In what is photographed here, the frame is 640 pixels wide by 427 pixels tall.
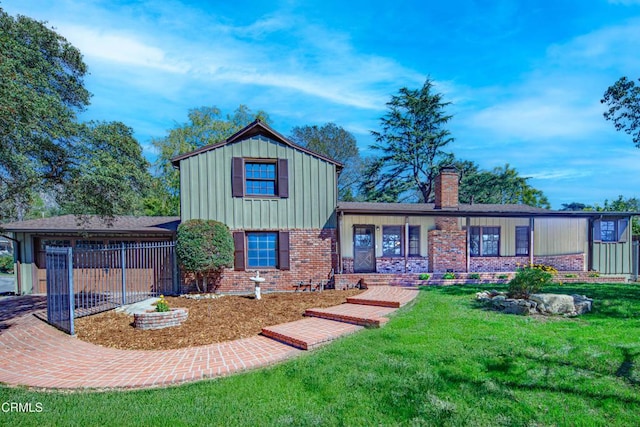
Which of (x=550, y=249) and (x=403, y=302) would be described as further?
(x=550, y=249)

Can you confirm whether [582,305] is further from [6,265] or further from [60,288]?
[6,265]

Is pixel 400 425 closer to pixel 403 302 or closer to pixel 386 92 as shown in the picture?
pixel 403 302

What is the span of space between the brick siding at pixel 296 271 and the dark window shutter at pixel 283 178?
1496 mm

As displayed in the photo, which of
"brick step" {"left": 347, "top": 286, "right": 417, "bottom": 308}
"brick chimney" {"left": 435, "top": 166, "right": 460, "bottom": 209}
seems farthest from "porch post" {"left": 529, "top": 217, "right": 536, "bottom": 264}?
"brick step" {"left": 347, "top": 286, "right": 417, "bottom": 308}

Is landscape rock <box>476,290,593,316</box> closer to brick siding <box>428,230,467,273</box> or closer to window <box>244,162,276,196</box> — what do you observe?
→ brick siding <box>428,230,467,273</box>

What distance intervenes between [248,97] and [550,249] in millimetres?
22371

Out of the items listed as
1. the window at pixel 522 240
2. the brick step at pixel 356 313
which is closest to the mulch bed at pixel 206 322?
the brick step at pixel 356 313

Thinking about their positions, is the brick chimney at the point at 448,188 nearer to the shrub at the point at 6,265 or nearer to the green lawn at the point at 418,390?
the green lawn at the point at 418,390

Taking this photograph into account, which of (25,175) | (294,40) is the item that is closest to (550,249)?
(294,40)

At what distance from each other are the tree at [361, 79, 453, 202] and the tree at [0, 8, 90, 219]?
21.6m

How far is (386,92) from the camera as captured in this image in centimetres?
2570

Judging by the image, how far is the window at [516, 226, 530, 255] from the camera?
14346 millimetres

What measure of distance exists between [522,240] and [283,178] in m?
11.2

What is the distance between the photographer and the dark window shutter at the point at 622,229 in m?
13.7
